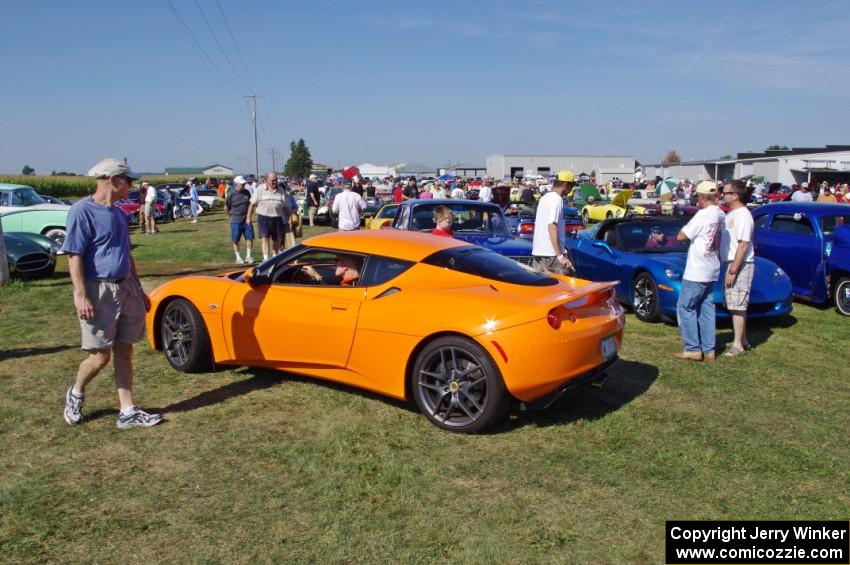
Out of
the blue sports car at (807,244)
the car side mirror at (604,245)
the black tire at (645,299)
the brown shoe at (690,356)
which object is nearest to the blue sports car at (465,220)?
the car side mirror at (604,245)

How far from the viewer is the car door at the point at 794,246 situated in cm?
937

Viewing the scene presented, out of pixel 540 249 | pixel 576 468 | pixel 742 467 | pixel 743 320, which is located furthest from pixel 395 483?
pixel 743 320

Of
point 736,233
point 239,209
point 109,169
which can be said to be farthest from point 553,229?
point 239,209

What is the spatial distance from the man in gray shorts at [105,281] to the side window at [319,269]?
3.86ft

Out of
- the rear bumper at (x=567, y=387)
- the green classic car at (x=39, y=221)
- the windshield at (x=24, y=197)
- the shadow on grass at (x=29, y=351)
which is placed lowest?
the shadow on grass at (x=29, y=351)

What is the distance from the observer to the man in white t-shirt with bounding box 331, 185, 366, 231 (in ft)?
40.1

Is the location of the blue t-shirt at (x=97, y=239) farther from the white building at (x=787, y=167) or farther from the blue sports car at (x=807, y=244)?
the white building at (x=787, y=167)

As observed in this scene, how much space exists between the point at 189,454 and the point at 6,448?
1223 millimetres

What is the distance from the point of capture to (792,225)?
9.84 m

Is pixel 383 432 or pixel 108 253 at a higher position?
pixel 108 253

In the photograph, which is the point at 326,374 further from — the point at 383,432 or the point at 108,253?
the point at 108,253

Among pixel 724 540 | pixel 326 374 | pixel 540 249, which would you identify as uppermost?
pixel 540 249

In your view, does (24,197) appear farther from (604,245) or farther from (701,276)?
(701,276)

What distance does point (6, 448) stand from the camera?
438 cm
